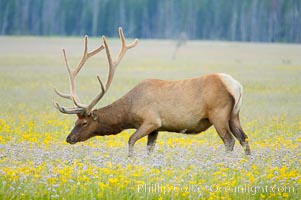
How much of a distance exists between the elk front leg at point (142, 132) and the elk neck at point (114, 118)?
44cm

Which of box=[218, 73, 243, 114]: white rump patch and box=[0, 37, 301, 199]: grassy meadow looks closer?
box=[0, 37, 301, 199]: grassy meadow

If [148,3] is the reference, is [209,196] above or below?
above

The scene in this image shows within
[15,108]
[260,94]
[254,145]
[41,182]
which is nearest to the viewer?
[41,182]

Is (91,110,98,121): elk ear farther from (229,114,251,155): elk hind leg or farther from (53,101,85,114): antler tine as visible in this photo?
(229,114,251,155): elk hind leg

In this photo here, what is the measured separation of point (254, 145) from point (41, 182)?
490 cm

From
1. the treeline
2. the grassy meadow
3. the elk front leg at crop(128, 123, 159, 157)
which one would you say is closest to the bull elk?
the elk front leg at crop(128, 123, 159, 157)

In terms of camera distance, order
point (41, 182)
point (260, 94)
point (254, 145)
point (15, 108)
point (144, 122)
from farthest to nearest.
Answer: point (260, 94)
point (15, 108)
point (254, 145)
point (144, 122)
point (41, 182)

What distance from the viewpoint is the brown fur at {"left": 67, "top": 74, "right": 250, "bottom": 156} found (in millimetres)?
10539

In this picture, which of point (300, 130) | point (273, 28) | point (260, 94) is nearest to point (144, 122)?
point (300, 130)

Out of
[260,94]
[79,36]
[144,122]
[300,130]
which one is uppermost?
[144,122]

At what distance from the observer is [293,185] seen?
8.06 metres

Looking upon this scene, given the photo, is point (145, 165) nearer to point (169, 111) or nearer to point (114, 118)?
point (169, 111)

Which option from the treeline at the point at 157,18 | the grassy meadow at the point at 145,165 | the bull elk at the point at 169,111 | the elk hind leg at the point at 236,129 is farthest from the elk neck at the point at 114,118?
the treeline at the point at 157,18

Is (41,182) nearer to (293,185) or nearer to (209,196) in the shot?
(209,196)
